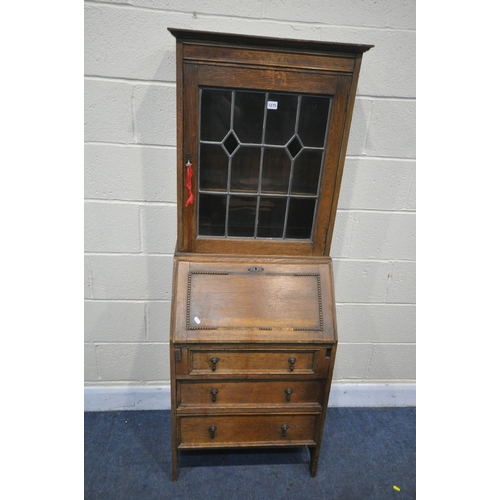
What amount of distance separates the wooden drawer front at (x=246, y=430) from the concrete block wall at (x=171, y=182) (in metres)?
0.50

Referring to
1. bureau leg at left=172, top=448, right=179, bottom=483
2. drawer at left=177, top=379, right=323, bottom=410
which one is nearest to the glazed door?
drawer at left=177, top=379, right=323, bottom=410

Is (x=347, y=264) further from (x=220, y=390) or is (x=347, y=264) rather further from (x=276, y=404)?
(x=220, y=390)

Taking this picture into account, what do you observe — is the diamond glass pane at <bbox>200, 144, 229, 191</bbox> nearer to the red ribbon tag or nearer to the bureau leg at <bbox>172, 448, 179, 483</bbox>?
the red ribbon tag

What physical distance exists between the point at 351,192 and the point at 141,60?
110 centimetres

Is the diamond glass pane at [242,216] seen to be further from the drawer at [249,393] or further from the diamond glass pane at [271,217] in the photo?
the drawer at [249,393]

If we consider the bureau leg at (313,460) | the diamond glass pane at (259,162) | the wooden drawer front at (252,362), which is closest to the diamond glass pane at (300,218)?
the diamond glass pane at (259,162)

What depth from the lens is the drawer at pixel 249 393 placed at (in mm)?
1393

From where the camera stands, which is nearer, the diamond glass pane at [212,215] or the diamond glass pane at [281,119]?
the diamond glass pane at [281,119]

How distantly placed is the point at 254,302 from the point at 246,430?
0.60 metres

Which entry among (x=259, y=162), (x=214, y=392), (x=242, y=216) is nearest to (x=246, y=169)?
(x=259, y=162)

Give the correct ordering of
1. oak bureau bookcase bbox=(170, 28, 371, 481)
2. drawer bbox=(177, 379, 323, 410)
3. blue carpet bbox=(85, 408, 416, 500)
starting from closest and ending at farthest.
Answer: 1. oak bureau bookcase bbox=(170, 28, 371, 481)
2. drawer bbox=(177, 379, 323, 410)
3. blue carpet bbox=(85, 408, 416, 500)

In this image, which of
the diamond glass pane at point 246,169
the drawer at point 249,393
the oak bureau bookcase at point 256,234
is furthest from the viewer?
the drawer at point 249,393

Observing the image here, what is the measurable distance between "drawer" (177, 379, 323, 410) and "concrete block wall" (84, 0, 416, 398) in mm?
503

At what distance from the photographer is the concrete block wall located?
1.40 meters
